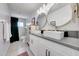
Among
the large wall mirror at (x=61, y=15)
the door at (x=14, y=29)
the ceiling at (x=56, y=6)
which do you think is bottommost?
the door at (x=14, y=29)

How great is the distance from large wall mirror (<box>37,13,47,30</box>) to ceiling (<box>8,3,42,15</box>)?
0.64 ft

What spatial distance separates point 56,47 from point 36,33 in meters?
0.48

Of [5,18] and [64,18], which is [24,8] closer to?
[5,18]

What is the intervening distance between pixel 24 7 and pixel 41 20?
38cm

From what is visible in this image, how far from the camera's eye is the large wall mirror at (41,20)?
1349 millimetres

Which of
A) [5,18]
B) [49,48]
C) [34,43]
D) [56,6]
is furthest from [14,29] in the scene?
[56,6]

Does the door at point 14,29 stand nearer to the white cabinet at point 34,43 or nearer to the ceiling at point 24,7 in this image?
the ceiling at point 24,7

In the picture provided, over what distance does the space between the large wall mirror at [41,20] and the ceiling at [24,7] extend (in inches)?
7.6

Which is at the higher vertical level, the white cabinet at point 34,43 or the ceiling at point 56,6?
the ceiling at point 56,6

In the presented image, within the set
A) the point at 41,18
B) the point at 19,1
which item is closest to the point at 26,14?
the point at 19,1

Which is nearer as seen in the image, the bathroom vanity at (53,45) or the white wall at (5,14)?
the bathroom vanity at (53,45)

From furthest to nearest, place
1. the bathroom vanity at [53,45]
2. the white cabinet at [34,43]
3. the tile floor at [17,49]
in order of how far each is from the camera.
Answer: the white cabinet at [34,43] → the tile floor at [17,49] → the bathroom vanity at [53,45]

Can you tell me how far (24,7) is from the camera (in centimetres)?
113

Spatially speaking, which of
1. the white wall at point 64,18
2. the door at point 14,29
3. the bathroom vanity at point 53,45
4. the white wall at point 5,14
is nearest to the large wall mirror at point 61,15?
the white wall at point 64,18
